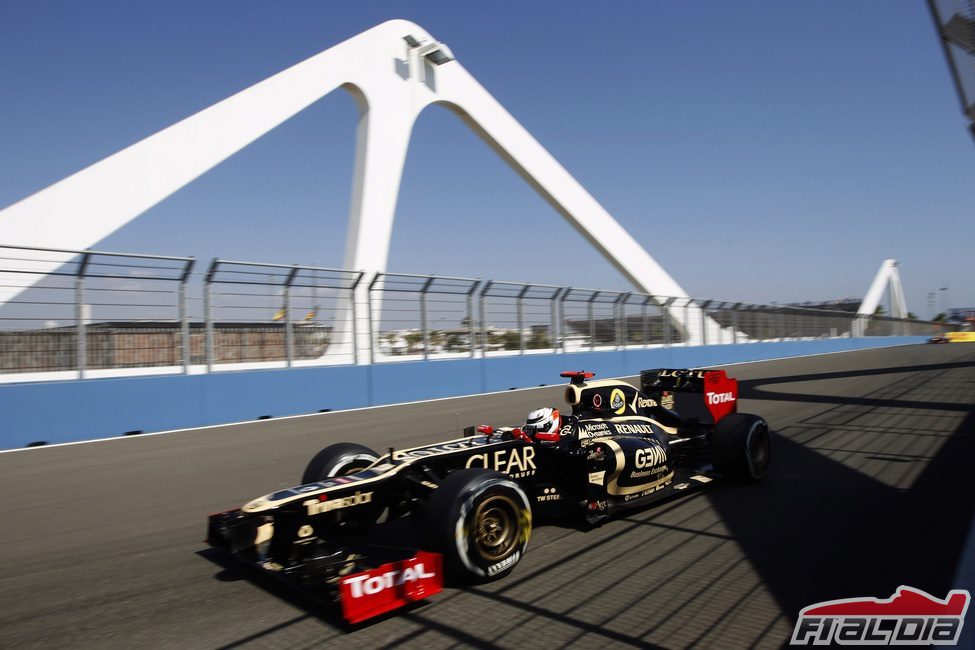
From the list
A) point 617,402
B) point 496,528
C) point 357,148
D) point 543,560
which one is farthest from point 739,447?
point 357,148

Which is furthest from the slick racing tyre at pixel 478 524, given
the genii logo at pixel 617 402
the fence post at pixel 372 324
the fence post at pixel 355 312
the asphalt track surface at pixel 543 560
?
the fence post at pixel 372 324

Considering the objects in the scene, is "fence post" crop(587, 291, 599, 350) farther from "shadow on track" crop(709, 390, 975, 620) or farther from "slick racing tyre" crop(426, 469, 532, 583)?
"slick racing tyre" crop(426, 469, 532, 583)

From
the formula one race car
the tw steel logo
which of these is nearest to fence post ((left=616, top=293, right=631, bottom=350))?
the formula one race car

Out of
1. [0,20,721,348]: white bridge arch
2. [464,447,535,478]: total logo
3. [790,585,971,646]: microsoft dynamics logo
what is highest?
[0,20,721,348]: white bridge arch

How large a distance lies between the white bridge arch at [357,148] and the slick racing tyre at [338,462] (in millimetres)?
7194

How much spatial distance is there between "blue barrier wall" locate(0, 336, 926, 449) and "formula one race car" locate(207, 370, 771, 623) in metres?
6.58

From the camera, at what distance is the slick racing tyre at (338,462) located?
4621 mm

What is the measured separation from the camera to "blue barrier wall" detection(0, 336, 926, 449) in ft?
30.3

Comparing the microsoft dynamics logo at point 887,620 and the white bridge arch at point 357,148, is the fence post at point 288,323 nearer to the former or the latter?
the white bridge arch at point 357,148

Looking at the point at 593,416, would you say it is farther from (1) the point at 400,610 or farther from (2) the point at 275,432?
(2) the point at 275,432

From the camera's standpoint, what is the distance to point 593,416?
579 centimetres

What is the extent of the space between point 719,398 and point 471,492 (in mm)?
4000

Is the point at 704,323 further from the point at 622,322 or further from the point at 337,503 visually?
the point at 337,503

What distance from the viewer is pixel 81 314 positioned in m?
9.67
